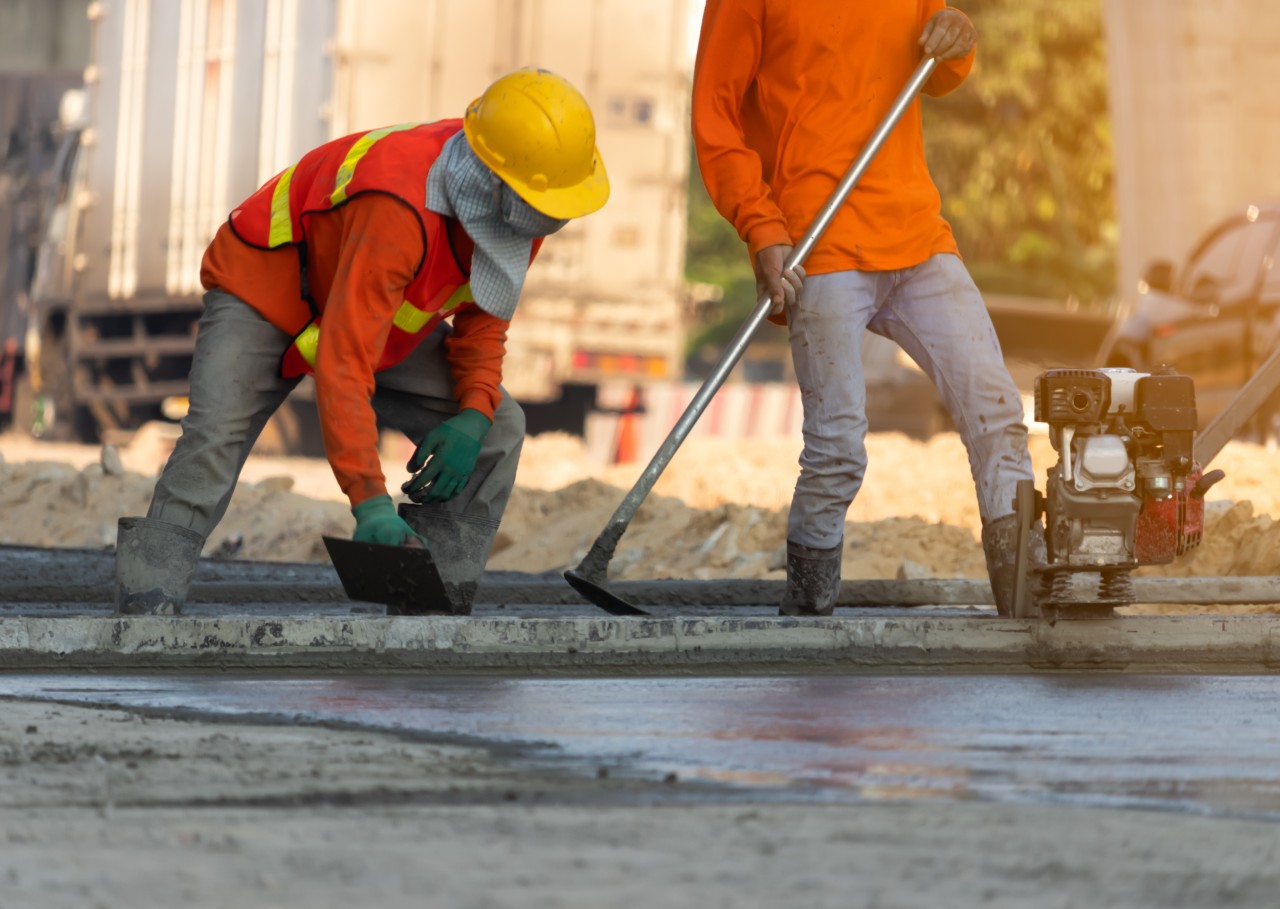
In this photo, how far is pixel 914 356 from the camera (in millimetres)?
6711

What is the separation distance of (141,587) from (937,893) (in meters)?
3.77

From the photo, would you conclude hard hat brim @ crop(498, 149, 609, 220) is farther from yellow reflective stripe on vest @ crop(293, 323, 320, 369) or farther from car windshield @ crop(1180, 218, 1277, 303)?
car windshield @ crop(1180, 218, 1277, 303)

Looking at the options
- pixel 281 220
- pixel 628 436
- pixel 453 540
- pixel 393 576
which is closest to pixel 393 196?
pixel 281 220

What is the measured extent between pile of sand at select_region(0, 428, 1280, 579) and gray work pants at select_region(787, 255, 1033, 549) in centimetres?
275

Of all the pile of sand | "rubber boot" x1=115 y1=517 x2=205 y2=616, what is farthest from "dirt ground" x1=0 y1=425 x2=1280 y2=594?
"rubber boot" x1=115 y1=517 x2=205 y2=616

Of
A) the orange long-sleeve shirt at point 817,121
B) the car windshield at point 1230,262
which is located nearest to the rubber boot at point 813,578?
the orange long-sleeve shirt at point 817,121

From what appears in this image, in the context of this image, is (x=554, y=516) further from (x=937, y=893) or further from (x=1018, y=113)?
(x=1018, y=113)

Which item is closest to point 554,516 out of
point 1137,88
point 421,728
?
point 421,728

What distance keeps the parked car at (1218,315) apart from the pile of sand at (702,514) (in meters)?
0.84

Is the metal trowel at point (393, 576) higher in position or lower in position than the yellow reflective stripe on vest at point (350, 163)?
lower

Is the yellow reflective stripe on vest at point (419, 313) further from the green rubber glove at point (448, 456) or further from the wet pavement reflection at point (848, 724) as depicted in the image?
the wet pavement reflection at point (848, 724)

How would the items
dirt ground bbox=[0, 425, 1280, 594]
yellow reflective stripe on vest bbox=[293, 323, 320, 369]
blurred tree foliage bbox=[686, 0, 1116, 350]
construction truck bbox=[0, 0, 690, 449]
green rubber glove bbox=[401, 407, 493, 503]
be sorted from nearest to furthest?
yellow reflective stripe on vest bbox=[293, 323, 320, 369] → green rubber glove bbox=[401, 407, 493, 503] → dirt ground bbox=[0, 425, 1280, 594] → construction truck bbox=[0, 0, 690, 449] → blurred tree foliage bbox=[686, 0, 1116, 350]

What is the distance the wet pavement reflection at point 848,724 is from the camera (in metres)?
4.04

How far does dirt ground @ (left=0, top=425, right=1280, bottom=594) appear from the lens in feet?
32.8
